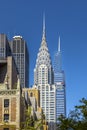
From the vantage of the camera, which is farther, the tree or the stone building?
the stone building

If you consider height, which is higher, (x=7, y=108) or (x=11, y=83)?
(x=11, y=83)

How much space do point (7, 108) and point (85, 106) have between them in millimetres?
46813

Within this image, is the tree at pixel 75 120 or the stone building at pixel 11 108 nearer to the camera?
the tree at pixel 75 120

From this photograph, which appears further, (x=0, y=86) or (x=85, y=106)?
(x=0, y=86)

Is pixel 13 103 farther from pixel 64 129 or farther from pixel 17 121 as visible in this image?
pixel 64 129

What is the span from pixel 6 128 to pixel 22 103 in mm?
8350

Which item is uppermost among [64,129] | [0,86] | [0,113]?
[0,86]

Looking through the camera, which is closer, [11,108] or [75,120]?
[75,120]

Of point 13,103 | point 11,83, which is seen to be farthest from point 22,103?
point 11,83

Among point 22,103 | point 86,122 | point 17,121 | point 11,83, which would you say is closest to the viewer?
point 86,122

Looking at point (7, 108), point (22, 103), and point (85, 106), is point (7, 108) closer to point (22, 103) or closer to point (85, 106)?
point (22, 103)

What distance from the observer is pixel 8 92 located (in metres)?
98.8

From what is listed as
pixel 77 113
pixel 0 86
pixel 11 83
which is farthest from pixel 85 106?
pixel 11 83

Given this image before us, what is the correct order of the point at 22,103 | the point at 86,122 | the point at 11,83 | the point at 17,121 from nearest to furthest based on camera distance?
the point at 86,122 → the point at 17,121 → the point at 22,103 → the point at 11,83
